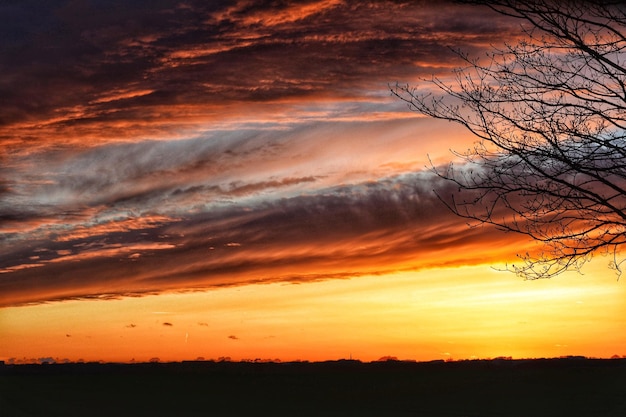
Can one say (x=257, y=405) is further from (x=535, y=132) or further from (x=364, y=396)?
(x=535, y=132)

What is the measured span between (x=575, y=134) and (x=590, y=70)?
1.05m

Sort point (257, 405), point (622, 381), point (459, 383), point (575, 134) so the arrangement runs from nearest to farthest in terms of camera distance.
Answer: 1. point (575, 134)
2. point (257, 405)
3. point (622, 381)
4. point (459, 383)

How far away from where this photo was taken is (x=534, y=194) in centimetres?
1184

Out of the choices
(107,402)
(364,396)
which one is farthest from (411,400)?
(107,402)

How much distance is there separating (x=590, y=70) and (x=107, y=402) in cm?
7814

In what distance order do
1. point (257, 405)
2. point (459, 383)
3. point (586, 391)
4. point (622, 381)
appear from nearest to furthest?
point (257, 405)
point (586, 391)
point (622, 381)
point (459, 383)

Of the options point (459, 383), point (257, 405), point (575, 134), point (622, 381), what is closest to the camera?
point (575, 134)

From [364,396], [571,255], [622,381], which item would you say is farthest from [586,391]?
[571,255]

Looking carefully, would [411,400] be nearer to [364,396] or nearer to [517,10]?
[364,396]

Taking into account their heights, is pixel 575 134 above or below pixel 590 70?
below

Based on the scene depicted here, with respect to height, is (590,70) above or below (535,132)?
above

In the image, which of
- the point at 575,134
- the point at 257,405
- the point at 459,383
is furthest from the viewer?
the point at 459,383

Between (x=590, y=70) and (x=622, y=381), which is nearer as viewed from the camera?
(x=590, y=70)

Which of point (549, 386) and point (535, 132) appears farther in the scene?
point (549, 386)
